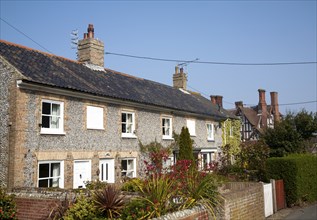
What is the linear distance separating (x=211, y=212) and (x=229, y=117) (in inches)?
951

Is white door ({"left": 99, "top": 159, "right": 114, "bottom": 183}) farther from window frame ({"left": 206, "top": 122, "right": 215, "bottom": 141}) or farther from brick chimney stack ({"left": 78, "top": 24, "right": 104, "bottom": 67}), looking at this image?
window frame ({"left": 206, "top": 122, "right": 215, "bottom": 141})

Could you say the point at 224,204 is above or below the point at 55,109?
below

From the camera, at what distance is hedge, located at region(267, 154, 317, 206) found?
15656 millimetres

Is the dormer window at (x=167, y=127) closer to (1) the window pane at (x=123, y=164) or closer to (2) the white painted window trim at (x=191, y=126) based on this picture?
(2) the white painted window trim at (x=191, y=126)

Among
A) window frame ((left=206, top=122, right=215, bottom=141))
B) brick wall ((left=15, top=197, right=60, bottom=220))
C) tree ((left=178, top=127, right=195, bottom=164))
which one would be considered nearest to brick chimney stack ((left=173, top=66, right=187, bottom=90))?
window frame ((left=206, top=122, right=215, bottom=141))

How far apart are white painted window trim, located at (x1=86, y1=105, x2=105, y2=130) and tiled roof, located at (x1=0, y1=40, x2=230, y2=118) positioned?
0.83 meters

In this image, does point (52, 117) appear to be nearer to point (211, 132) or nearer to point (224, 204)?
point (224, 204)

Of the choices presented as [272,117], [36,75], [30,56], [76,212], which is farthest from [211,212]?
[272,117]

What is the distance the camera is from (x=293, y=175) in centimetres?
1568

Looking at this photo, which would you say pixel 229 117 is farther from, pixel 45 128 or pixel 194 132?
pixel 45 128

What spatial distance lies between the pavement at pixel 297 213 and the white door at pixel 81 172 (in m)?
8.52

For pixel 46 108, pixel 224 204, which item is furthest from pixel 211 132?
pixel 224 204

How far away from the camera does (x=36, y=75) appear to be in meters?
14.8

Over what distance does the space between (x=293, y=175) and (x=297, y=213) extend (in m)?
2.04
